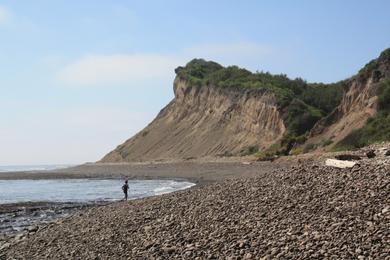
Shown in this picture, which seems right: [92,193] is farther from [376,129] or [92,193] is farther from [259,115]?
[259,115]

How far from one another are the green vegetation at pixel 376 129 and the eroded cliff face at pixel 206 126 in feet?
74.0

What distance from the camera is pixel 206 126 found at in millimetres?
98312

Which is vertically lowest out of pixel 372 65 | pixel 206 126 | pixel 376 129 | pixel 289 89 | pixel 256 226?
pixel 256 226

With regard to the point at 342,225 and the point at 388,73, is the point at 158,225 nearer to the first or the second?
the point at 342,225

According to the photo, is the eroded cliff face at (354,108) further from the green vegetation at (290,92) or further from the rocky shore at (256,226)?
the rocky shore at (256,226)

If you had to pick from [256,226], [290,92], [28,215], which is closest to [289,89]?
[290,92]

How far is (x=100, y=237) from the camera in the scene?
1680 cm

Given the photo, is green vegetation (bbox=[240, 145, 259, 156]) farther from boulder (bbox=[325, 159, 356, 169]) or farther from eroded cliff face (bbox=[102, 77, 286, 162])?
boulder (bbox=[325, 159, 356, 169])

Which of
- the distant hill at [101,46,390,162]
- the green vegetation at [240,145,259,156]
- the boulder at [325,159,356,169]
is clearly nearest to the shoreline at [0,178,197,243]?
the boulder at [325,159,356,169]

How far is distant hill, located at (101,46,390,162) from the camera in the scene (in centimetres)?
5594

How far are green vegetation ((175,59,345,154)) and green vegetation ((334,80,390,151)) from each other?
40.0ft

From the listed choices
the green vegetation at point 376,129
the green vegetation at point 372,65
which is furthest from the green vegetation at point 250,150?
the green vegetation at point 376,129

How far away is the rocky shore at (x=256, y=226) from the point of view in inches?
443

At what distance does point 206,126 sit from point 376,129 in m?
52.6
